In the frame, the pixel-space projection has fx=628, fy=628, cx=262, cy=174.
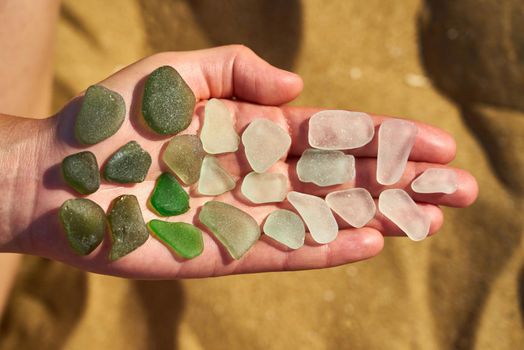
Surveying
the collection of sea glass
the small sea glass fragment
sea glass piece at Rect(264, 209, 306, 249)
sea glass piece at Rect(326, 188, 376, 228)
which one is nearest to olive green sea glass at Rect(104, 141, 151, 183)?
the collection of sea glass

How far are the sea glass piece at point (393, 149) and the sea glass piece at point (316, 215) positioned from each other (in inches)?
5.3

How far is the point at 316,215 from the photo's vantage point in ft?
4.23

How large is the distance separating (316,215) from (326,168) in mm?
102

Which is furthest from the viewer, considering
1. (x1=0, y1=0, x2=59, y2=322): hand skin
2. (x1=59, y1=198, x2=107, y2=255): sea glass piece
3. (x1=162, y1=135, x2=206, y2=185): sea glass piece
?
(x1=0, y1=0, x2=59, y2=322): hand skin

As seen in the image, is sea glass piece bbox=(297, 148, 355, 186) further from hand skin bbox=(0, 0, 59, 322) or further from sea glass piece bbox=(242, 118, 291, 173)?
hand skin bbox=(0, 0, 59, 322)

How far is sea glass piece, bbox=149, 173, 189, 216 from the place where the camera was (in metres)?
1.24

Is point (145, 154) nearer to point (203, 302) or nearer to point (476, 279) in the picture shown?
point (203, 302)

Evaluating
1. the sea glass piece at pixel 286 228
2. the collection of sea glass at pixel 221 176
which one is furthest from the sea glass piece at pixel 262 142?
the sea glass piece at pixel 286 228

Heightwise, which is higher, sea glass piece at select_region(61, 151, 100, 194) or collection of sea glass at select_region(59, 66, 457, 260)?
sea glass piece at select_region(61, 151, 100, 194)

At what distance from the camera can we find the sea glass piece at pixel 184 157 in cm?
126

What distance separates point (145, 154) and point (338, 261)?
17.6 inches

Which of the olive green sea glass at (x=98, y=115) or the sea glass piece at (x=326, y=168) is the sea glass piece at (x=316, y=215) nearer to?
the sea glass piece at (x=326, y=168)

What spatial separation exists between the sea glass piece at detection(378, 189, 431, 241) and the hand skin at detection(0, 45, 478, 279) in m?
0.03

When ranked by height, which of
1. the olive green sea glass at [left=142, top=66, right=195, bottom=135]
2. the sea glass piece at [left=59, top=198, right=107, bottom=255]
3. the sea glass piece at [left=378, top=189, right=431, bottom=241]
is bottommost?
the sea glass piece at [left=378, top=189, right=431, bottom=241]
